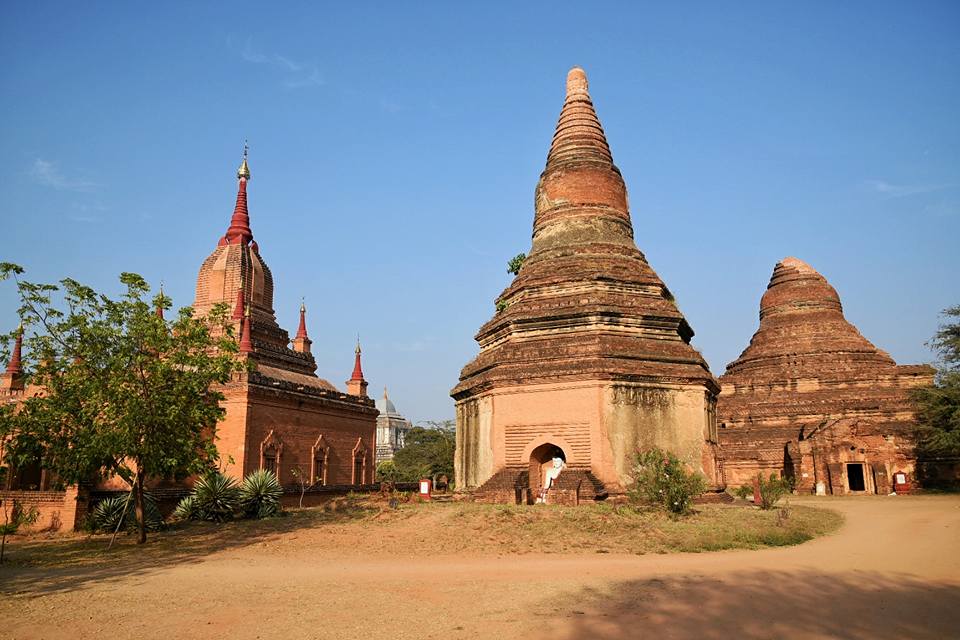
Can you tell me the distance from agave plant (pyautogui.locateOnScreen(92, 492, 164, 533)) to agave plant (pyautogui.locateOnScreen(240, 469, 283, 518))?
2.34 metres

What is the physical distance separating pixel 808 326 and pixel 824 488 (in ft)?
36.3

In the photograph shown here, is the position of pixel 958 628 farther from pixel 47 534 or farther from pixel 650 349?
pixel 47 534

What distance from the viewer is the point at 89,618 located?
827 centimetres

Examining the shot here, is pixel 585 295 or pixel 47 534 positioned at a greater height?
pixel 585 295

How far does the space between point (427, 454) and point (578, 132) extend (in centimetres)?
3640

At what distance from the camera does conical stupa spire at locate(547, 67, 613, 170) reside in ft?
87.9

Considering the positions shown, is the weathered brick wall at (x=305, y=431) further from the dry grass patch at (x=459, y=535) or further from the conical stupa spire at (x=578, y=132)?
the conical stupa spire at (x=578, y=132)

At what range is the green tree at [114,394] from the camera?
14.5m

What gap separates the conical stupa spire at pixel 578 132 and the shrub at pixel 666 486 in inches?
501

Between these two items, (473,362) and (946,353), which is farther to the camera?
(946,353)

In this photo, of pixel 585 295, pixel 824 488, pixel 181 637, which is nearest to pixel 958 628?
pixel 181 637

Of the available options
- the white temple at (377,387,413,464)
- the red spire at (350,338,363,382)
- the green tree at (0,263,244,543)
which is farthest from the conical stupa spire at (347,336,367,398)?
the white temple at (377,387,413,464)

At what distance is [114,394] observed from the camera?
14578 mm

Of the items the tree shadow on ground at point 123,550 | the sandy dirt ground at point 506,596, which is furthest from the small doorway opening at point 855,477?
the tree shadow on ground at point 123,550
